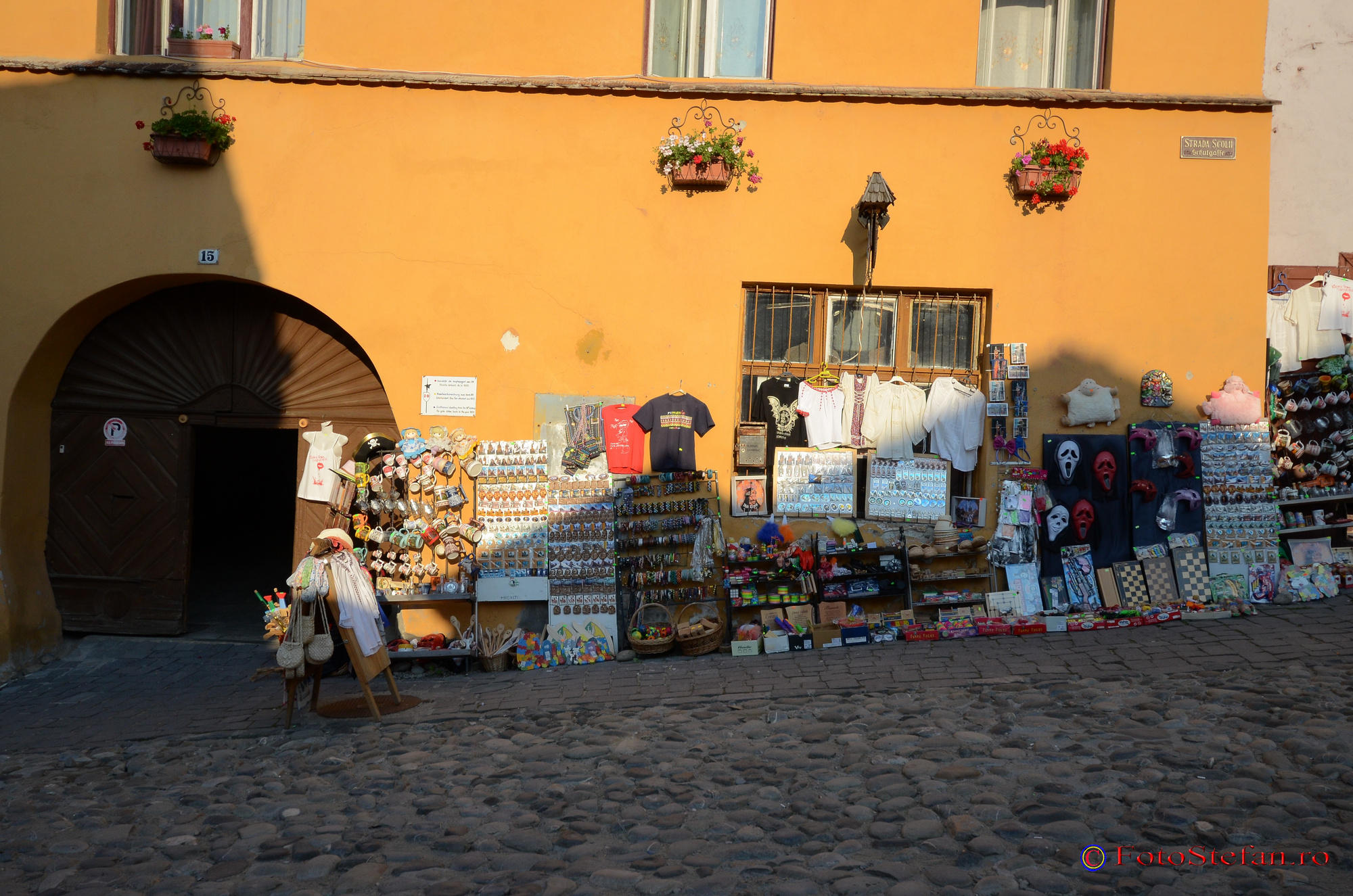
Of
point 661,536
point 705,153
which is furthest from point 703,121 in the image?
point 661,536

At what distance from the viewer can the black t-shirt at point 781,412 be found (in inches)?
352

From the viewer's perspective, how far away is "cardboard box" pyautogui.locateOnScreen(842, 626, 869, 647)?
842cm

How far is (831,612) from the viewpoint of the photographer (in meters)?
8.66

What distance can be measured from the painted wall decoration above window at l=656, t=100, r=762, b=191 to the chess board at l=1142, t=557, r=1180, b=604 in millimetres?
4999

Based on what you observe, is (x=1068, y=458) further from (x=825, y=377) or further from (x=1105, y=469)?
(x=825, y=377)

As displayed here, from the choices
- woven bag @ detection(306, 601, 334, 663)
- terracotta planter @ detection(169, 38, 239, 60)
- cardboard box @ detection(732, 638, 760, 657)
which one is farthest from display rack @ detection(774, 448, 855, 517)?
terracotta planter @ detection(169, 38, 239, 60)

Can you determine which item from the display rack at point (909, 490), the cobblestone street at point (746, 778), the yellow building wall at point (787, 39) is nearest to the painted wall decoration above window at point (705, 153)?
the yellow building wall at point (787, 39)

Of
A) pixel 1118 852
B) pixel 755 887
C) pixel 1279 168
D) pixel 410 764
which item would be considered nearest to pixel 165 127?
pixel 410 764

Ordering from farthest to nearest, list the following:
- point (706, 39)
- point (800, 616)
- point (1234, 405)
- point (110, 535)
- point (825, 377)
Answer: point (110, 535)
point (706, 39)
point (825, 377)
point (1234, 405)
point (800, 616)

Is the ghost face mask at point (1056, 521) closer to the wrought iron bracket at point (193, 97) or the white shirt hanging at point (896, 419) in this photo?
the white shirt hanging at point (896, 419)

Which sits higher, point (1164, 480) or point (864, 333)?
point (864, 333)

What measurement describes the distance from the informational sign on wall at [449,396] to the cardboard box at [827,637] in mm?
3660

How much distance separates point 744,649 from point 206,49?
7.37 metres

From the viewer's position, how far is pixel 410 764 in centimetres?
597
